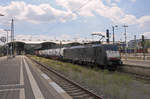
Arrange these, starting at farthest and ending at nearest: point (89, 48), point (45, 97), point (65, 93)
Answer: point (89, 48) → point (65, 93) → point (45, 97)

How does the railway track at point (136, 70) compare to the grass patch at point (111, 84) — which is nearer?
the grass patch at point (111, 84)

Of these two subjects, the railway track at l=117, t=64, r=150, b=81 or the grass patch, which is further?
the railway track at l=117, t=64, r=150, b=81

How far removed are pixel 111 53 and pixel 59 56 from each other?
93.7 ft

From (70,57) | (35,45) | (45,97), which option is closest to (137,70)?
(45,97)

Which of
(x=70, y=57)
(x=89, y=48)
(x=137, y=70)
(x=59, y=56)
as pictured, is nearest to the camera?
(x=137, y=70)

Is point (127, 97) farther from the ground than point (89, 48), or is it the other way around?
point (89, 48)

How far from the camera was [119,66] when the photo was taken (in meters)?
23.3

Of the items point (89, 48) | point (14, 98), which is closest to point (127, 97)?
point (14, 98)

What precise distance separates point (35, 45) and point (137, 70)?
11491 cm

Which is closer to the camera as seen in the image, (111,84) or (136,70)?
(111,84)

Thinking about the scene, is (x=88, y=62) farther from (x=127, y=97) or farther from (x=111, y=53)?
(x=127, y=97)

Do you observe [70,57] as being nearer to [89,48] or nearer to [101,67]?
[89,48]

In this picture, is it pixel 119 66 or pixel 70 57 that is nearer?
pixel 119 66

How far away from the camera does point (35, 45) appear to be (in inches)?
5177
